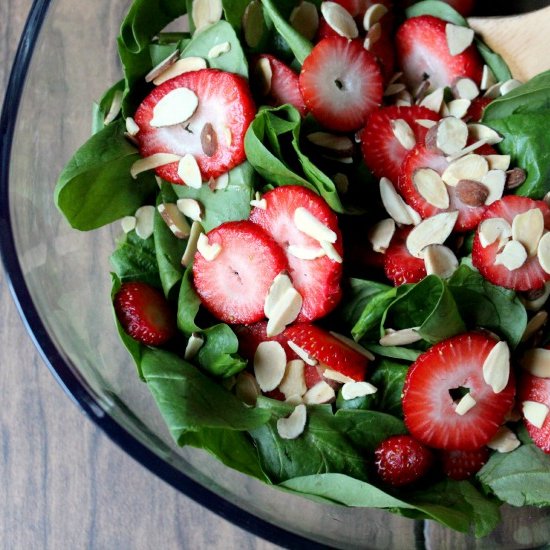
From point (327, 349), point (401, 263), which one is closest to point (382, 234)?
point (401, 263)

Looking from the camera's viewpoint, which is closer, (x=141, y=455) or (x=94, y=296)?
(x=141, y=455)

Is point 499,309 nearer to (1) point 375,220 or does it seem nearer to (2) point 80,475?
(1) point 375,220

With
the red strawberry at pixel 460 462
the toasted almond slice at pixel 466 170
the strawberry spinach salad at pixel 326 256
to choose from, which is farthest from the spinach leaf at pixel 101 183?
the red strawberry at pixel 460 462

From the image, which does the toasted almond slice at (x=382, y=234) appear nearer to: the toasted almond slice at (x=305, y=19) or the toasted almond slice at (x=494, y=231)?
the toasted almond slice at (x=494, y=231)

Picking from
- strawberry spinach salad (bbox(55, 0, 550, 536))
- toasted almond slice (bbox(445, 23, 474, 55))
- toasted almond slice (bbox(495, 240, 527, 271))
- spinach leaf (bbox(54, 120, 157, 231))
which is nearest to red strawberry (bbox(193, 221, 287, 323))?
strawberry spinach salad (bbox(55, 0, 550, 536))

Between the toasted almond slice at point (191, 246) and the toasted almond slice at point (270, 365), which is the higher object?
the toasted almond slice at point (191, 246)

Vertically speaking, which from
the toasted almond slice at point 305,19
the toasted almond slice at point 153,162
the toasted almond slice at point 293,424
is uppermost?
the toasted almond slice at point 305,19

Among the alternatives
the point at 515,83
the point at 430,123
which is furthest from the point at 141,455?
the point at 515,83
